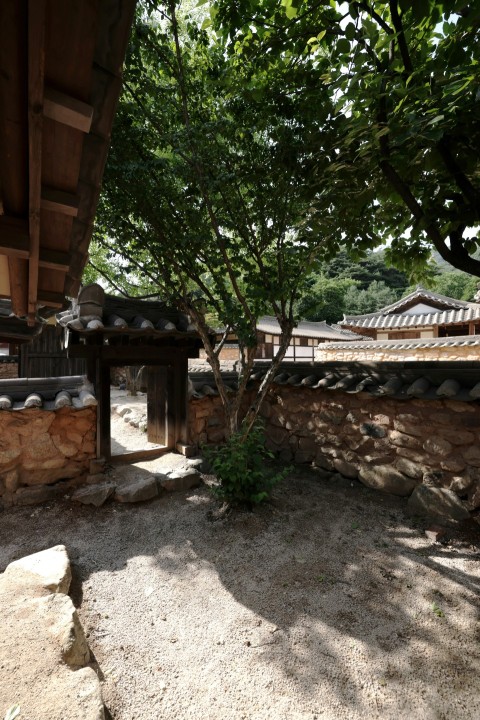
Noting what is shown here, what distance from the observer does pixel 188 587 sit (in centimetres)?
296

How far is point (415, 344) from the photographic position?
38.7 ft

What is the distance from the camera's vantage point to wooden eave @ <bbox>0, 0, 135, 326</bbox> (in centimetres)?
86

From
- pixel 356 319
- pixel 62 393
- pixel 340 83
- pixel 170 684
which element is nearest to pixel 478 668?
pixel 170 684

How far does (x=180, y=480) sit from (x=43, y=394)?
2320mm

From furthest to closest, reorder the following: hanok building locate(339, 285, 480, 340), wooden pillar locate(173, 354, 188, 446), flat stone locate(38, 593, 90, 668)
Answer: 1. hanok building locate(339, 285, 480, 340)
2. wooden pillar locate(173, 354, 188, 446)
3. flat stone locate(38, 593, 90, 668)

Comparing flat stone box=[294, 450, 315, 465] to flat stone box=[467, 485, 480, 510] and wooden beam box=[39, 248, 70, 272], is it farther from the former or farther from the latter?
wooden beam box=[39, 248, 70, 272]

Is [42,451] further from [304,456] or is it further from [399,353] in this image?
[399,353]

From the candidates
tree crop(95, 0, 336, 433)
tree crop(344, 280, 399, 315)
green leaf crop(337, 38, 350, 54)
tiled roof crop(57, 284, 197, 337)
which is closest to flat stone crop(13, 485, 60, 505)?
tiled roof crop(57, 284, 197, 337)

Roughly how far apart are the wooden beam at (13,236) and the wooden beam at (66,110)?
0.81 meters

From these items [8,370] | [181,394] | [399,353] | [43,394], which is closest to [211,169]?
[181,394]

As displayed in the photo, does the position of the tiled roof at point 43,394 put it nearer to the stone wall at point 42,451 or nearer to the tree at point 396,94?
the stone wall at point 42,451

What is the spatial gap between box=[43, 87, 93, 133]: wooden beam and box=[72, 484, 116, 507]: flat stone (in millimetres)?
4315

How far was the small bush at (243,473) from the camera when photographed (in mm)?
3910

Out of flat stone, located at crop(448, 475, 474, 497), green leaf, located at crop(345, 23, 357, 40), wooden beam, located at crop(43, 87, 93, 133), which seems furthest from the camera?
flat stone, located at crop(448, 475, 474, 497)
